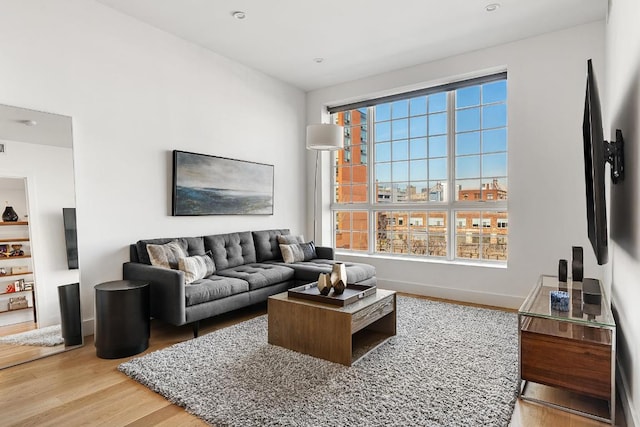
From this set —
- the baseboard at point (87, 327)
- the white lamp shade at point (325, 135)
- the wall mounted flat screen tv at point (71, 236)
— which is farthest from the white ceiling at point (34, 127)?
the white lamp shade at point (325, 135)

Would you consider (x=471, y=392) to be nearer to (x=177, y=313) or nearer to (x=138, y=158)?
(x=177, y=313)

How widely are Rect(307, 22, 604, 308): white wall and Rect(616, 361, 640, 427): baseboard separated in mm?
1837

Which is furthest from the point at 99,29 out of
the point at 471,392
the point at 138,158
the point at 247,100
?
the point at 471,392

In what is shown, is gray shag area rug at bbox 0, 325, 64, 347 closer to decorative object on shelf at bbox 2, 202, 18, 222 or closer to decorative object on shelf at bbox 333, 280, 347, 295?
decorative object on shelf at bbox 2, 202, 18, 222

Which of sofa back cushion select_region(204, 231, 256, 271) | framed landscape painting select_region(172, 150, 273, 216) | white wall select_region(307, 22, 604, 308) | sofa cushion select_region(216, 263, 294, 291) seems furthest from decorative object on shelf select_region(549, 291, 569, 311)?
framed landscape painting select_region(172, 150, 273, 216)

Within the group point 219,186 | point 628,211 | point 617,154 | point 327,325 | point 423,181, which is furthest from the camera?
point 423,181

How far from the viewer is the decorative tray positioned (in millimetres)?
2732

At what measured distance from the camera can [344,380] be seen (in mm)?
2359

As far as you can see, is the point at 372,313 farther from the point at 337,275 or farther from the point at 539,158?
the point at 539,158

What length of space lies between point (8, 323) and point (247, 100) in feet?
11.4

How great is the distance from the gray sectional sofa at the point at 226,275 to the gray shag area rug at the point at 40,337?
70 centimetres

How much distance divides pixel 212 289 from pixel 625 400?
2932 mm

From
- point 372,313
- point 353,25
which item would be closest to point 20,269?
point 372,313

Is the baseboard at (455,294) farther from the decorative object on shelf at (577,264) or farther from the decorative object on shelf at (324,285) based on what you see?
the decorative object on shelf at (324,285)
